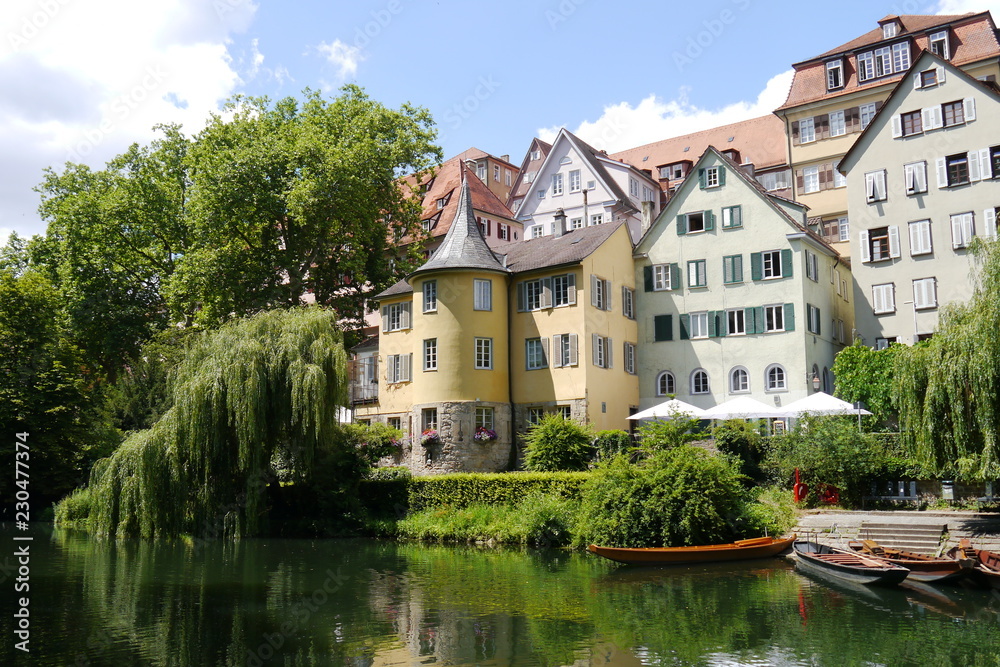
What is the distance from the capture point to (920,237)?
3906 cm

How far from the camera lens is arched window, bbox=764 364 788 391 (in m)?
38.0

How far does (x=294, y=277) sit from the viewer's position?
144ft

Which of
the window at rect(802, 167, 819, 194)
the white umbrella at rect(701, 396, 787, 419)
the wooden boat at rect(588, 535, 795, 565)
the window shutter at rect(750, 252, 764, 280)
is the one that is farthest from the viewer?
the window at rect(802, 167, 819, 194)

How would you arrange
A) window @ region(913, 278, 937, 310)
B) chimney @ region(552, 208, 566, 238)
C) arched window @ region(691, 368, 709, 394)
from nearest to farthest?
window @ region(913, 278, 937, 310), arched window @ region(691, 368, 709, 394), chimney @ region(552, 208, 566, 238)

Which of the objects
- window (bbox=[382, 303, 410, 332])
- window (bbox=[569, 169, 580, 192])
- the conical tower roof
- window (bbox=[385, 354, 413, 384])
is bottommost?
window (bbox=[385, 354, 413, 384])

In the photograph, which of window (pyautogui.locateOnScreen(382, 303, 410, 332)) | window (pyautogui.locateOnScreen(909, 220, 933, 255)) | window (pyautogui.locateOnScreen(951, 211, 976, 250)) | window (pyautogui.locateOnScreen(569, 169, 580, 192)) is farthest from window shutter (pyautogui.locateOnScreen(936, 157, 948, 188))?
window (pyautogui.locateOnScreen(382, 303, 410, 332))

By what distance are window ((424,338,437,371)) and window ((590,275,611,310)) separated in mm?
6951

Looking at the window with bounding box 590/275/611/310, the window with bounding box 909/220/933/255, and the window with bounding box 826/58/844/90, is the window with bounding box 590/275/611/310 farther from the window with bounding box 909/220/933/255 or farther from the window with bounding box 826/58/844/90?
the window with bounding box 826/58/844/90

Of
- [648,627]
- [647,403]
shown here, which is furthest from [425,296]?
[648,627]

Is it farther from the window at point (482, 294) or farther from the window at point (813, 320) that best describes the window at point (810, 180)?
the window at point (482, 294)

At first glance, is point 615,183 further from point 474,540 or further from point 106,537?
point 106,537

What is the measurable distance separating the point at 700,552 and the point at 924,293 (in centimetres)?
2114

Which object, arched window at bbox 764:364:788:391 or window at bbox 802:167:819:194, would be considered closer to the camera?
arched window at bbox 764:364:788:391

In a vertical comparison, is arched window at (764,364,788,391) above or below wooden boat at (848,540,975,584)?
above
